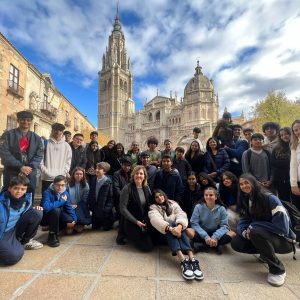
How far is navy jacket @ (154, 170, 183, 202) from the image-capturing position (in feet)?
14.1

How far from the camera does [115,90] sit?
231ft

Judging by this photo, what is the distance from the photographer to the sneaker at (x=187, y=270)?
Result: 2.52 metres

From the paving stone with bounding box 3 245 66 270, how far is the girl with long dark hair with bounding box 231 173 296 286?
9.11ft

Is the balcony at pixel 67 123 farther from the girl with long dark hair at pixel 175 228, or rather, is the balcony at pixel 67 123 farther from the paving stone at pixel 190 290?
the paving stone at pixel 190 290

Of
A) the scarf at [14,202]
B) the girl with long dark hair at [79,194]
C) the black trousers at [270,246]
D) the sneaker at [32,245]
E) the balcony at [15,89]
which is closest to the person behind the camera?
the black trousers at [270,246]

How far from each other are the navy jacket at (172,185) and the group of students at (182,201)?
0.02 metres

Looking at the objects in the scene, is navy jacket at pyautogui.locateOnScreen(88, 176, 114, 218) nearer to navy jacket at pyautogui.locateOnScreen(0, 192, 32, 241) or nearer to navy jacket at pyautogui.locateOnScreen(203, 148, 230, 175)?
navy jacket at pyautogui.locateOnScreen(0, 192, 32, 241)

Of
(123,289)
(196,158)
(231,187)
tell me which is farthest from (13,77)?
(123,289)

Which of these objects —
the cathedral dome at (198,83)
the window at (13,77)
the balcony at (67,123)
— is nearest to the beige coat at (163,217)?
the window at (13,77)

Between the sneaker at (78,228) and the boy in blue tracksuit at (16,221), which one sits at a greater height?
the boy in blue tracksuit at (16,221)

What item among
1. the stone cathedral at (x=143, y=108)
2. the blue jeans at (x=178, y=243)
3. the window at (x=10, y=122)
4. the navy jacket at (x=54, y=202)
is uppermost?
the stone cathedral at (x=143, y=108)

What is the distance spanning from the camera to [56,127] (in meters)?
4.51

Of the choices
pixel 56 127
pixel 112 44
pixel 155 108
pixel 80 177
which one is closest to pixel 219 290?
pixel 80 177

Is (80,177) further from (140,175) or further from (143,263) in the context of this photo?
(143,263)
